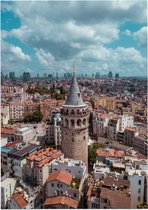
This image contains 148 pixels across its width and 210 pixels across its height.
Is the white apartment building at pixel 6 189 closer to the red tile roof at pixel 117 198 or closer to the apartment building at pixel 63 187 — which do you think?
the apartment building at pixel 63 187

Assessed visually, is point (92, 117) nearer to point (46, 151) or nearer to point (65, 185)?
point (46, 151)

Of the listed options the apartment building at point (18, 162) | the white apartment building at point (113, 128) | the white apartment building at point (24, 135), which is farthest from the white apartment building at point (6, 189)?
the white apartment building at point (113, 128)

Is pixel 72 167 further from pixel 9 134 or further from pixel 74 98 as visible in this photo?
pixel 9 134

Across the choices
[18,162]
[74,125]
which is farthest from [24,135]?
[74,125]

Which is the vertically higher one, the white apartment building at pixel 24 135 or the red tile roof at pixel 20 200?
the white apartment building at pixel 24 135

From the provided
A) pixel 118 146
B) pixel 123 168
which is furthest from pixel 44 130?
pixel 123 168
